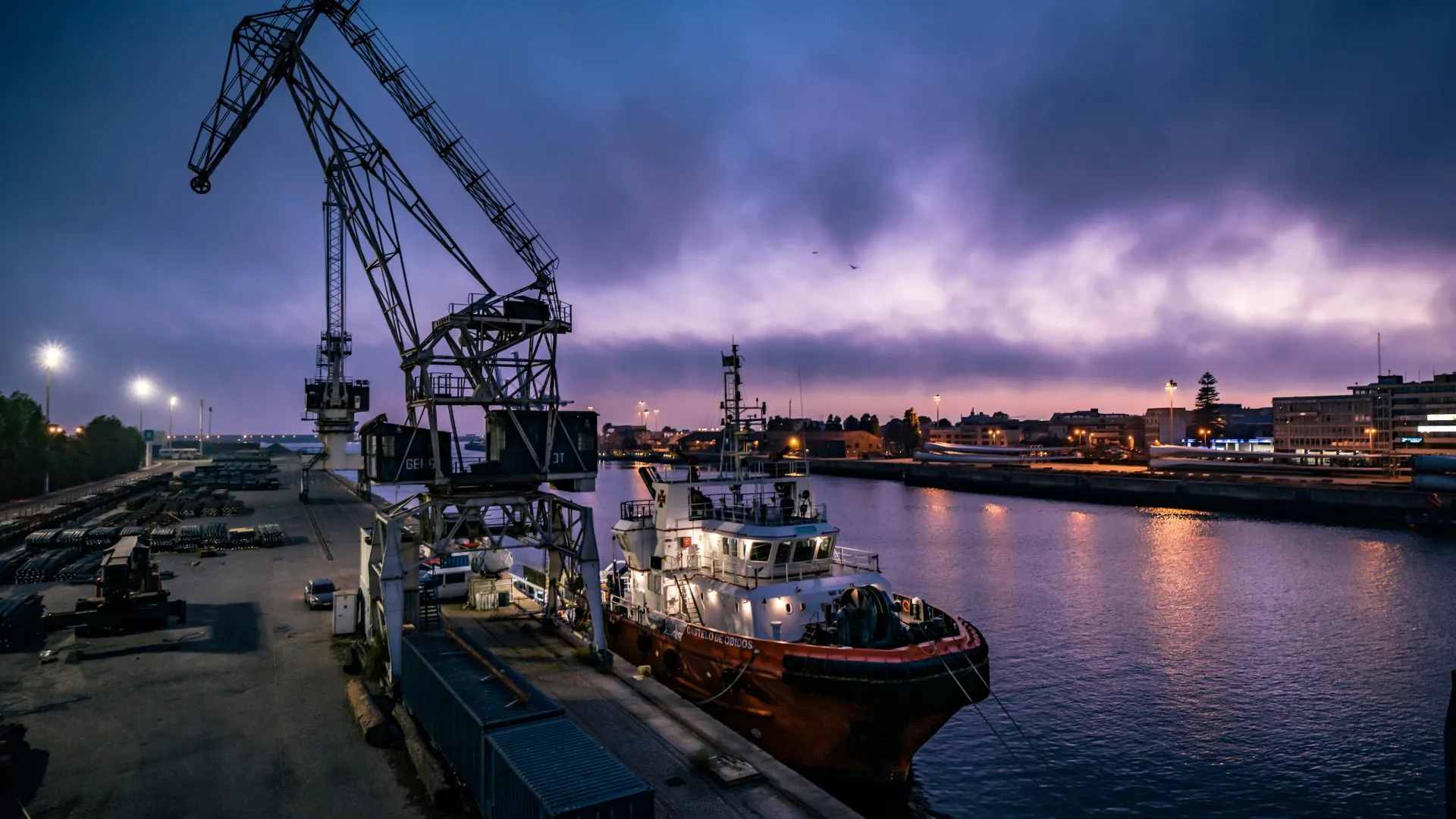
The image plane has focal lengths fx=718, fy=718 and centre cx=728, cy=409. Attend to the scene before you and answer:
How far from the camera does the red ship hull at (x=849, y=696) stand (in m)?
19.3

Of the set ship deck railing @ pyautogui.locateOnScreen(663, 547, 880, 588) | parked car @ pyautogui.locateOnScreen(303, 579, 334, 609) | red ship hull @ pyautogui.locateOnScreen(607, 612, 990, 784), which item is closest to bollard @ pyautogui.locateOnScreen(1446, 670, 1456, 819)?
red ship hull @ pyautogui.locateOnScreen(607, 612, 990, 784)

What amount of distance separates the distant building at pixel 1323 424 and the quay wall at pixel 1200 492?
71362 mm

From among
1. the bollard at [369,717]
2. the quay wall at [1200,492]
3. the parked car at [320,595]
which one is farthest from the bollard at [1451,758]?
the quay wall at [1200,492]

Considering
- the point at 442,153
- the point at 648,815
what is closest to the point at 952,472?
the point at 442,153

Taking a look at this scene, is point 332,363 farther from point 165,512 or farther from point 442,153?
point 442,153

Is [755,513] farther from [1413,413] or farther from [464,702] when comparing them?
[1413,413]

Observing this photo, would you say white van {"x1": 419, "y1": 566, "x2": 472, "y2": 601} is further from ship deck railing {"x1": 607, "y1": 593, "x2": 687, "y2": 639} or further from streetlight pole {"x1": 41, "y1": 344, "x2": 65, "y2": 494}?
streetlight pole {"x1": 41, "y1": 344, "x2": 65, "y2": 494}

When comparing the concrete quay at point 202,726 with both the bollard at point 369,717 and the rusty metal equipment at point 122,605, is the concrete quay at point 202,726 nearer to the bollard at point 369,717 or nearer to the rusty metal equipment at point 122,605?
the bollard at point 369,717

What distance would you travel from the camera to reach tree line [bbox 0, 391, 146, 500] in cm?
7381

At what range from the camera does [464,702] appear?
1472 cm

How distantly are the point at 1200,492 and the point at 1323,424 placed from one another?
91.0 m

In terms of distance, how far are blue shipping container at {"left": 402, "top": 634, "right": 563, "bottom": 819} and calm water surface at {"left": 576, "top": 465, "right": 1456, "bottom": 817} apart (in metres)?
13.5

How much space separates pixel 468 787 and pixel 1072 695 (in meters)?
23.7

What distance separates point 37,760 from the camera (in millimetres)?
16312
